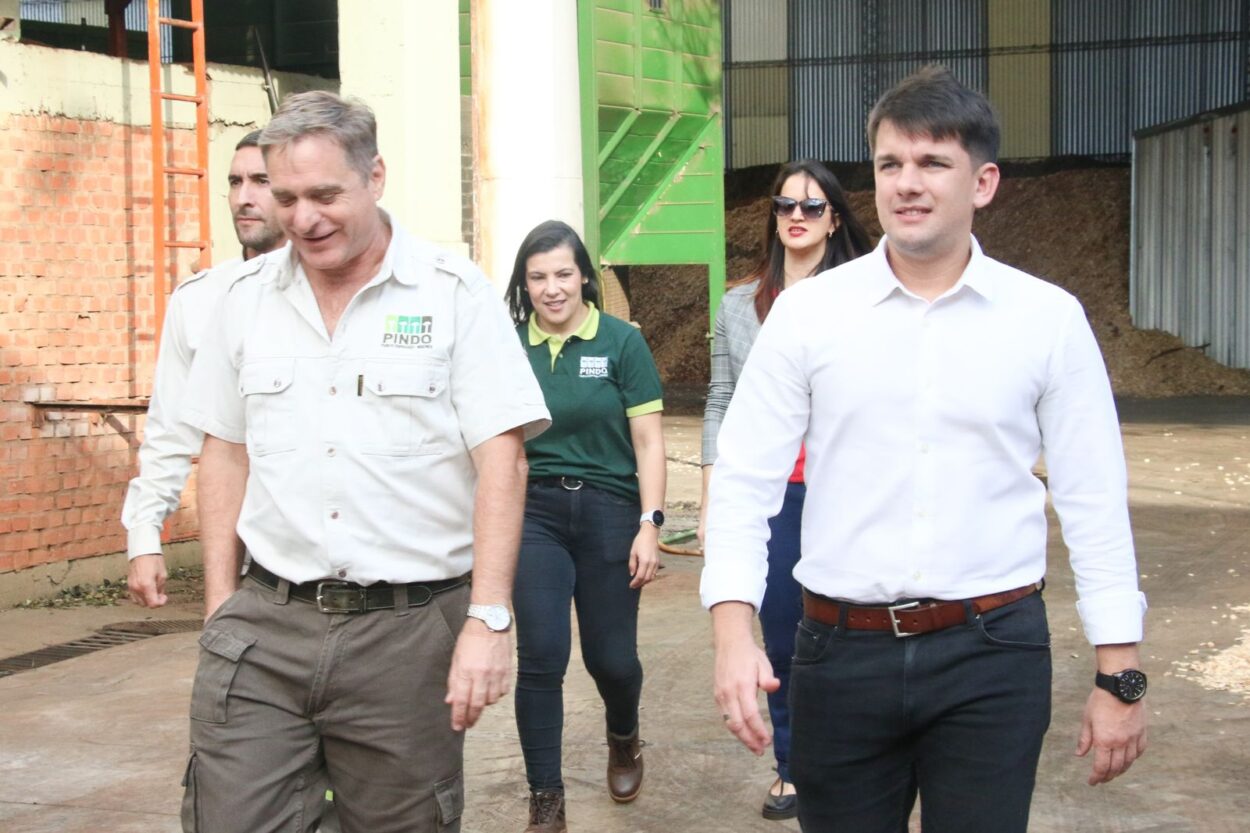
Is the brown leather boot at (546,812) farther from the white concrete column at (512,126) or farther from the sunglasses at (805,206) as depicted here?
the white concrete column at (512,126)

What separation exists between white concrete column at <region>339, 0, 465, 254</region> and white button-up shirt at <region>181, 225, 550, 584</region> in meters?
5.76

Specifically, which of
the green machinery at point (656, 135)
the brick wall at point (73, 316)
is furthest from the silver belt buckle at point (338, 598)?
the green machinery at point (656, 135)

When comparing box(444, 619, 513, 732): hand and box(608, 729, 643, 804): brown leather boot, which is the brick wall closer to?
box(608, 729, 643, 804): brown leather boot

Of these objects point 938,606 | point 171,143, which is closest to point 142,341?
point 171,143

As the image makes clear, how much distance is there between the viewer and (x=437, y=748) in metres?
3.34

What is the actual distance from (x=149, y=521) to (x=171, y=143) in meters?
6.38

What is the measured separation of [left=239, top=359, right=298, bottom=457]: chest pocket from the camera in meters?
3.34

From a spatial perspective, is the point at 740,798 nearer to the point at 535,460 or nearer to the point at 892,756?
the point at 535,460

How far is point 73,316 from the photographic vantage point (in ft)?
30.7

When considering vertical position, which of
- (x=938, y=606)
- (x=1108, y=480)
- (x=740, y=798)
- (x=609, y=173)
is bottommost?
(x=740, y=798)

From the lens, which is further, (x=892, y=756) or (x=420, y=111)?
(x=420, y=111)

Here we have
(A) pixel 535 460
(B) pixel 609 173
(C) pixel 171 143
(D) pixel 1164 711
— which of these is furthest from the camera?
(B) pixel 609 173

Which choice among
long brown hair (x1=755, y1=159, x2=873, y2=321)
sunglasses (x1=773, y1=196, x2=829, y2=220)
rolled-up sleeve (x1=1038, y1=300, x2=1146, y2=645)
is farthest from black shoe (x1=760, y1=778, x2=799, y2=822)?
rolled-up sleeve (x1=1038, y1=300, x2=1146, y2=645)

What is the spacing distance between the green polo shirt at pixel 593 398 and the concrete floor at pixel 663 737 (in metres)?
1.15
